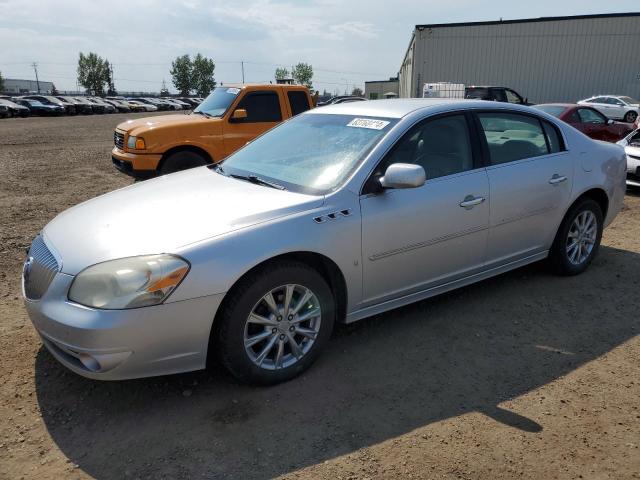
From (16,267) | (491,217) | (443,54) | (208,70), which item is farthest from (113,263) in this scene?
(208,70)

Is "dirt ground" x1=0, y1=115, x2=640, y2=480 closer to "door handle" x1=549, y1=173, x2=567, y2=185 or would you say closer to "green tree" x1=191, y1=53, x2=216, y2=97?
"door handle" x1=549, y1=173, x2=567, y2=185

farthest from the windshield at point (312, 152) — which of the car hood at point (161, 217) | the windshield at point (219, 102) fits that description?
the windshield at point (219, 102)

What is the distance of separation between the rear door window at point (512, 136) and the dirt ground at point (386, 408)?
1.21 m

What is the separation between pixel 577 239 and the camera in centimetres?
468

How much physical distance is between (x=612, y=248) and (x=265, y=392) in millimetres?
4468

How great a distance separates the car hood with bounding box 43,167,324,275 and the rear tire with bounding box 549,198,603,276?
259 cm

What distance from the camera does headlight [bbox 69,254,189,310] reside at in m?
2.54

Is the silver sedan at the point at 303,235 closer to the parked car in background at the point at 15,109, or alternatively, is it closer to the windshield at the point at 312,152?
the windshield at the point at 312,152

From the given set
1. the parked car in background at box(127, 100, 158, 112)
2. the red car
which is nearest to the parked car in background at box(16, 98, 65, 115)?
the parked car in background at box(127, 100, 158, 112)

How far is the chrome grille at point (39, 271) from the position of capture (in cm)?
279

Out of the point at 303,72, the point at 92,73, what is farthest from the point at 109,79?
the point at 303,72

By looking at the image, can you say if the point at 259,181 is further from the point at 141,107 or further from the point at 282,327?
Answer: the point at 141,107

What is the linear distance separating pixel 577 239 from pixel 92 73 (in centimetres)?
11445

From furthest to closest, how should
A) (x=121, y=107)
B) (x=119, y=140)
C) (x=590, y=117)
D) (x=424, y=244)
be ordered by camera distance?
1. (x=121, y=107)
2. (x=590, y=117)
3. (x=119, y=140)
4. (x=424, y=244)
